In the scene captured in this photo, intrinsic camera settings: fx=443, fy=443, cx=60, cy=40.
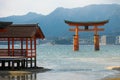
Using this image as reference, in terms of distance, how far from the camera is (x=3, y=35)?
4372 centimetres

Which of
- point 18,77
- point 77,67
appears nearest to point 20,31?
point 18,77

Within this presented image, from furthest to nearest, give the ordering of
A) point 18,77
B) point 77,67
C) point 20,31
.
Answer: point 77,67, point 20,31, point 18,77

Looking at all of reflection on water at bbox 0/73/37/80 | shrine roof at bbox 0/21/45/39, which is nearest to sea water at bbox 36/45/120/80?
reflection on water at bbox 0/73/37/80

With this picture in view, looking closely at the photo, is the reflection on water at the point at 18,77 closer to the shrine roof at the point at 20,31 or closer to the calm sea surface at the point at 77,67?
the calm sea surface at the point at 77,67

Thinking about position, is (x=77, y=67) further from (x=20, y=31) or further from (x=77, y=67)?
(x=20, y=31)

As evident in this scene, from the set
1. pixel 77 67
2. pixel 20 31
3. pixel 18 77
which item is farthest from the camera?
pixel 77 67

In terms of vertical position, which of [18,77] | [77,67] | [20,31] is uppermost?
[20,31]

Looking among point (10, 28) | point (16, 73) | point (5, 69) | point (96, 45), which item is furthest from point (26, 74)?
point (96, 45)

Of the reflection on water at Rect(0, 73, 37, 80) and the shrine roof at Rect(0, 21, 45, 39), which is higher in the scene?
the shrine roof at Rect(0, 21, 45, 39)

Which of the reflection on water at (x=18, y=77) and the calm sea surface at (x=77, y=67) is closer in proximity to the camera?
the reflection on water at (x=18, y=77)

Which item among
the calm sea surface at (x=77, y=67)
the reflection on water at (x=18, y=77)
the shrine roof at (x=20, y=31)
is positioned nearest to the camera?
the reflection on water at (x=18, y=77)

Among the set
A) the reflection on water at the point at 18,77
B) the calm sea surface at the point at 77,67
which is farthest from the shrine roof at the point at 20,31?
the reflection on water at the point at 18,77

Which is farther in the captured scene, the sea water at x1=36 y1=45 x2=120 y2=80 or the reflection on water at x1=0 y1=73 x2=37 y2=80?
the sea water at x1=36 y1=45 x2=120 y2=80

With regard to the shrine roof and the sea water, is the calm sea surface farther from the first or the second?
the shrine roof
